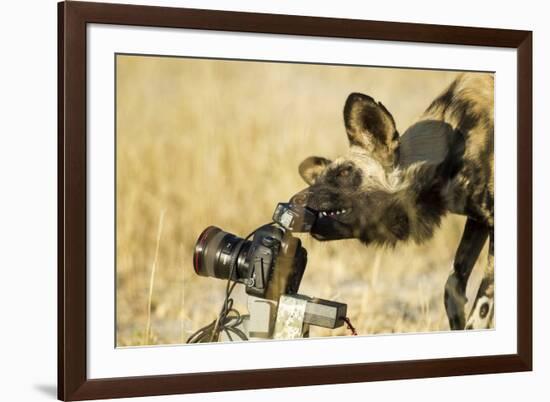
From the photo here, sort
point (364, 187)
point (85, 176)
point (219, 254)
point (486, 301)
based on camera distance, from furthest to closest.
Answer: point (486, 301) < point (364, 187) < point (219, 254) < point (85, 176)

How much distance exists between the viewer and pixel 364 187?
2.33 meters

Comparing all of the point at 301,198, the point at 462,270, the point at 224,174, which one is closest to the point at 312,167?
the point at 301,198

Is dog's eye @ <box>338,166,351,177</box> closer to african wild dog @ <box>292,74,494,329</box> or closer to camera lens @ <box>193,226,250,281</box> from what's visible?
african wild dog @ <box>292,74,494,329</box>

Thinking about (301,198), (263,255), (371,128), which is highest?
(371,128)

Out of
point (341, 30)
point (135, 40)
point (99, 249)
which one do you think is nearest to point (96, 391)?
point (99, 249)

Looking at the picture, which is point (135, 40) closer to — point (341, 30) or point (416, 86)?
point (341, 30)

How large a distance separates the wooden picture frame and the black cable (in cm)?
7

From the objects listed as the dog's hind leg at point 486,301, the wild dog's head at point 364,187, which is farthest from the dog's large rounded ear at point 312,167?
the dog's hind leg at point 486,301

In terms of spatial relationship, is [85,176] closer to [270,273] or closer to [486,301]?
[270,273]

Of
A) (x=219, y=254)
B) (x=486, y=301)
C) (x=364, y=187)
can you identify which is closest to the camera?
(x=219, y=254)

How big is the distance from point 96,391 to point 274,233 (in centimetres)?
45

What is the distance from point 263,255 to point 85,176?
39 cm

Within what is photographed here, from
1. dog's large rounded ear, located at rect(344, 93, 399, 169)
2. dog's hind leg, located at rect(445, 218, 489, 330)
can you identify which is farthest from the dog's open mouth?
dog's hind leg, located at rect(445, 218, 489, 330)

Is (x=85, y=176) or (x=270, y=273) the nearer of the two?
(x=85, y=176)
